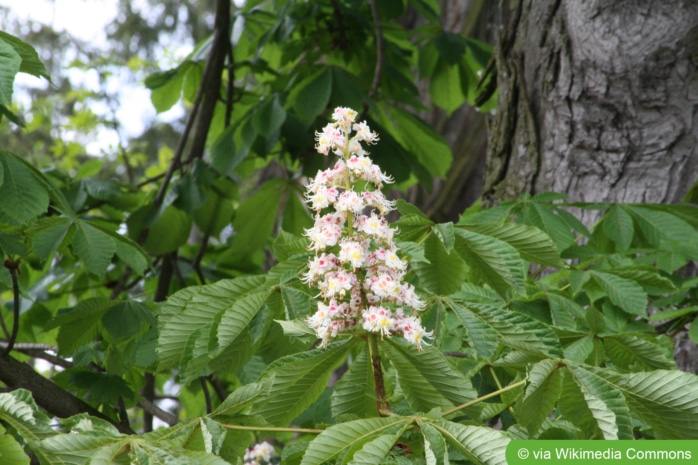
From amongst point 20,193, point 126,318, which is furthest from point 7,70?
point 126,318

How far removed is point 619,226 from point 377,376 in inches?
42.6

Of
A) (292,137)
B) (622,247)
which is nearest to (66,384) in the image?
(292,137)

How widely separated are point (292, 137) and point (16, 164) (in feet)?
4.30

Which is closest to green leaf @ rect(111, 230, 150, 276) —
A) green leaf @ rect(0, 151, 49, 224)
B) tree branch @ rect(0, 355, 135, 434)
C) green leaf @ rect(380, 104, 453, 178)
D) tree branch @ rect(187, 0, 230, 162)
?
green leaf @ rect(0, 151, 49, 224)

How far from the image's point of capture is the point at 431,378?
1035mm

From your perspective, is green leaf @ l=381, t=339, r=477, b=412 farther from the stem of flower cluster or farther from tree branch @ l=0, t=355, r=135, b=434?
Result: tree branch @ l=0, t=355, r=135, b=434

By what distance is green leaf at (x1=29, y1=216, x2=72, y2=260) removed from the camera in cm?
161

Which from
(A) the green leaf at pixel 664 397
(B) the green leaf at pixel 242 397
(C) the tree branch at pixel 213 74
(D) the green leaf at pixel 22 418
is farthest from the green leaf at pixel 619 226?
(C) the tree branch at pixel 213 74

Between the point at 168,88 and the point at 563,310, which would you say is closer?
the point at 563,310

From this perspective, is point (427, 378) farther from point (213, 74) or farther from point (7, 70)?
point (213, 74)

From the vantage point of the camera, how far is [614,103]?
2.24m

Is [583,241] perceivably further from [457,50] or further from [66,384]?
[66,384]

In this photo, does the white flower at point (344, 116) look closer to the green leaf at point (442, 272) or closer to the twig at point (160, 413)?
the green leaf at point (442, 272)

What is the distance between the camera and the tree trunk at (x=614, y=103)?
2201 mm
